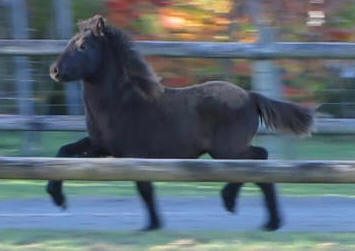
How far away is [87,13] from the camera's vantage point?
14.2 meters

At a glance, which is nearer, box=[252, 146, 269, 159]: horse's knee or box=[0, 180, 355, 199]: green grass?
box=[252, 146, 269, 159]: horse's knee

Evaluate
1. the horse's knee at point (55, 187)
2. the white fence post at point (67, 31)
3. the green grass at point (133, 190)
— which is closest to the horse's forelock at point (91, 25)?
the horse's knee at point (55, 187)

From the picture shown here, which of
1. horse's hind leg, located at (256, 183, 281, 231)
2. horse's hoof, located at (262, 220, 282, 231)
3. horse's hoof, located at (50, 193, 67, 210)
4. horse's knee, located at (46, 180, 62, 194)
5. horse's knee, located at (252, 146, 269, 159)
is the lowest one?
horse's hoof, located at (262, 220, 282, 231)

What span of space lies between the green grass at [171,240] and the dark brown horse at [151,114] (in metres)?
0.37

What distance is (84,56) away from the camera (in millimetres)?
7543

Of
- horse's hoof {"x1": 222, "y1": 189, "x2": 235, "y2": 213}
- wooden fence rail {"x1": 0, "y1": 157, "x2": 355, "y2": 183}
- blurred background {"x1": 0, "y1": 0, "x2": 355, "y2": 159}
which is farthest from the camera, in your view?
blurred background {"x1": 0, "y1": 0, "x2": 355, "y2": 159}

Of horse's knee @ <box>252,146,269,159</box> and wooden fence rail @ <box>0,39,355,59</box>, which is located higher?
wooden fence rail @ <box>0,39,355,59</box>

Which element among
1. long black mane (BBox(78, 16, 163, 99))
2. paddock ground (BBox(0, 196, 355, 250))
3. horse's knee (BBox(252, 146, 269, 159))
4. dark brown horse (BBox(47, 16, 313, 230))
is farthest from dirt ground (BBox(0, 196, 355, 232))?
long black mane (BBox(78, 16, 163, 99))

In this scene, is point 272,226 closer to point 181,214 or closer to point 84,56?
point 181,214

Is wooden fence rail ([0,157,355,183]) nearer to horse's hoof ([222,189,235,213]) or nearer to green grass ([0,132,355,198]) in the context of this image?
horse's hoof ([222,189,235,213])

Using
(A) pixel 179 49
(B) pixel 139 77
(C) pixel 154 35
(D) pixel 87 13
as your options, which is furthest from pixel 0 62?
(B) pixel 139 77

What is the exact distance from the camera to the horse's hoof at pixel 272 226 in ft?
24.5

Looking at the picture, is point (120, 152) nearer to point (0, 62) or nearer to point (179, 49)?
point (179, 49)

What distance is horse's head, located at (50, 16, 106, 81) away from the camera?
24.6ft
